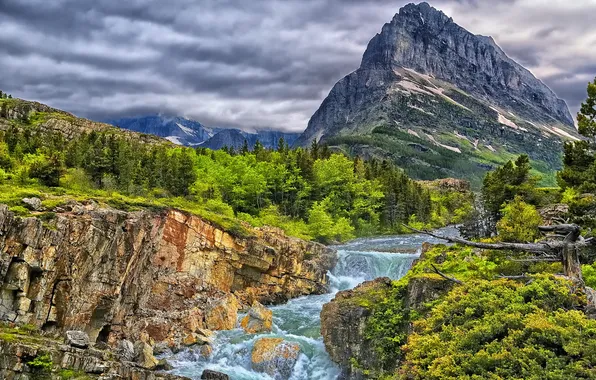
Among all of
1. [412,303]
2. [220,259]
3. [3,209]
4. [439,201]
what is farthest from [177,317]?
[439,201]

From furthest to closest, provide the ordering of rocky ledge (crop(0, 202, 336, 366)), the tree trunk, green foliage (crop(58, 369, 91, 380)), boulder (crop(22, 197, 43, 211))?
boulder (crop(22, 197, 43, 211)) < rocky ledge (crop(0, 202, 336, 366)) < green foliage (crop(58, 369, 91, 380)) < the tree trunk

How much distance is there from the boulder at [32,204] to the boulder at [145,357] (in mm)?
10923

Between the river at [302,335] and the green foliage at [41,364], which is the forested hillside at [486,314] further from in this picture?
the green foliage at [41,364]

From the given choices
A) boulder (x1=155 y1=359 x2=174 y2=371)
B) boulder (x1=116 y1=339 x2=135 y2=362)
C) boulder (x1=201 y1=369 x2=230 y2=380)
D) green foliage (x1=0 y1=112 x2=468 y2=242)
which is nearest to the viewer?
boulder (x1=201 y1=369 x2=230 y2=380)

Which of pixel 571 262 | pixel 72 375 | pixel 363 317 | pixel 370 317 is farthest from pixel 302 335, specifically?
pixel 571 262

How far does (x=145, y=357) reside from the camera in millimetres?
27359

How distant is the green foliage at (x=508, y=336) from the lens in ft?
34.3

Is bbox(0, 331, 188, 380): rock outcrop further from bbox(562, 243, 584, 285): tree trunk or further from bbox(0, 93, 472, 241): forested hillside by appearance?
bbox(0, 93, 472, 241): forested hillside

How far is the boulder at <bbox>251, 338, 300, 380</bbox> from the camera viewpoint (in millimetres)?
27594

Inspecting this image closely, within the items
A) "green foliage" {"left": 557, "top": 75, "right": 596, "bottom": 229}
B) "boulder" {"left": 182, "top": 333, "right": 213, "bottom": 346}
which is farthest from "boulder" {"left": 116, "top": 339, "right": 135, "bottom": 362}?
"green foliage" {"left": 557, "top": 75, "right": 596, "bottom": 229}

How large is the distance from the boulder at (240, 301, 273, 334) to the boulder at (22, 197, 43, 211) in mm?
16416

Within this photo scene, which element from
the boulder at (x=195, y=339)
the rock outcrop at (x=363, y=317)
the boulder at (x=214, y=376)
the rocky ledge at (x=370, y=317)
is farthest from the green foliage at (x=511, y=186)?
the boulder at (x=214, y=376)

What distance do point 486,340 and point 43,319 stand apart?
24.1m

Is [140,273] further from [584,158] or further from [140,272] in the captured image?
[584,158]
